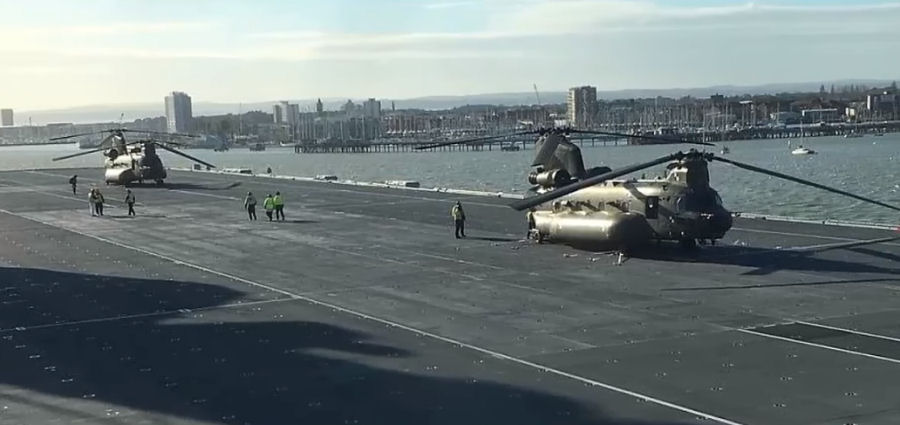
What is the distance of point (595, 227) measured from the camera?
32.1m

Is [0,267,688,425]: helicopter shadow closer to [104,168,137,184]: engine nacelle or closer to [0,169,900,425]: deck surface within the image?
[0,169,900,425]: deck surface

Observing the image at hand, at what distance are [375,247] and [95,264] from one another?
9072mm

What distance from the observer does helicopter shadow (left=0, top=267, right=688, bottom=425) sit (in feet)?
52.7

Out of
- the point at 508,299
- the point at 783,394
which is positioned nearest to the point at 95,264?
the point at 508,299

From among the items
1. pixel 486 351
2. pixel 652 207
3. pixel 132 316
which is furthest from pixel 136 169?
pixel 486 351

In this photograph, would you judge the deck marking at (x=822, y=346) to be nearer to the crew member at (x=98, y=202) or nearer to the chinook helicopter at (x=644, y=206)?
the chinook helicopter at (x=644, y=206)

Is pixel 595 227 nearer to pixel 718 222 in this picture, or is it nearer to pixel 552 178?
pixel 718 222

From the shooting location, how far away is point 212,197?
2440 inches

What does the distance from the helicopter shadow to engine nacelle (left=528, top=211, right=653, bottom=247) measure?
10388mm

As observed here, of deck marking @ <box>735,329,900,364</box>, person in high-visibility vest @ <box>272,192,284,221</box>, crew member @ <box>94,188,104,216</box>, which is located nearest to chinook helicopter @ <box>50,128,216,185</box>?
crew member @ <box>94,188,104,216</box>

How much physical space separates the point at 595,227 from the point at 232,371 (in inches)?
614

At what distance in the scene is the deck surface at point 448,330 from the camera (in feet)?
53.5

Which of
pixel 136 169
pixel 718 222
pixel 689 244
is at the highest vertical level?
pixel 136 169

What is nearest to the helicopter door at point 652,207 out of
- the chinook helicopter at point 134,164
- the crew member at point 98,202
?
the crew member at point 98,202
